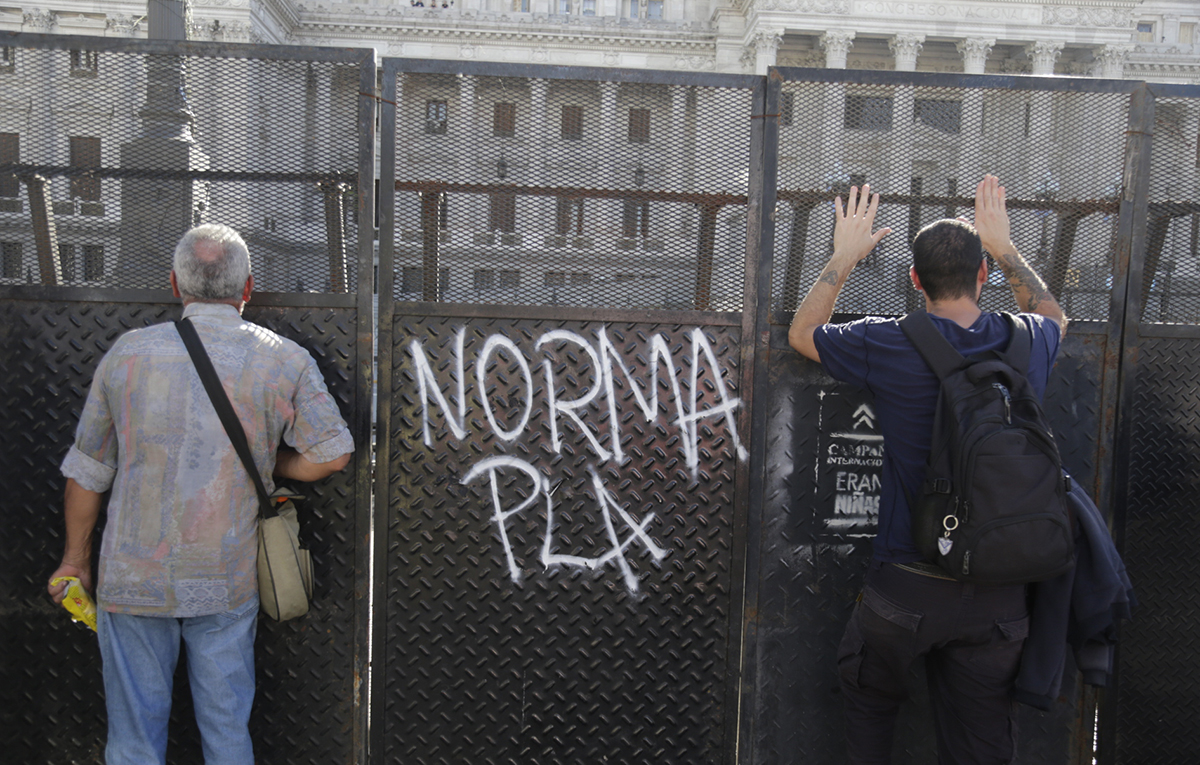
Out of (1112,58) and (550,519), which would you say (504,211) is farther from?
(1112,58)

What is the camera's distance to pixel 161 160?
9.62 feet

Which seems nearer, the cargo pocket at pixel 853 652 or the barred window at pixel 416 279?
the cargo pocket at pixel 853 652

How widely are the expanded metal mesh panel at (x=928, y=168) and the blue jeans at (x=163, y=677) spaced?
88.9 inches

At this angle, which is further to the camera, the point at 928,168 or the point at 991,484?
the point at 928,168

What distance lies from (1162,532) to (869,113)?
2.04 m

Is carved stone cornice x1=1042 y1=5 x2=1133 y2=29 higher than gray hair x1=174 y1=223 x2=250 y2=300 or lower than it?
higher

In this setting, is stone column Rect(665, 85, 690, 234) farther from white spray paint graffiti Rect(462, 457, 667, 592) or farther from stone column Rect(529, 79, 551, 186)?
white spray paint graffiti Rect(462, 457, 667, 592)

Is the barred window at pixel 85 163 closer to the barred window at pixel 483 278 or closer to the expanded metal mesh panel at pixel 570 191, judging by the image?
the expanded metal mesh panel at pixel 570 191

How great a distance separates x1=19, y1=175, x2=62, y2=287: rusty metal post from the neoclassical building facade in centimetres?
5024

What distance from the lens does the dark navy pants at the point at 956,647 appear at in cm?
245

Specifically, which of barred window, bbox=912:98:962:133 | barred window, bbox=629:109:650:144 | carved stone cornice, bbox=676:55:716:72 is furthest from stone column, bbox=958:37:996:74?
barred window, bbox=629:109:650:144

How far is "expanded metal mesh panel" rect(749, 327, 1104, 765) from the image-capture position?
3145 millimetres

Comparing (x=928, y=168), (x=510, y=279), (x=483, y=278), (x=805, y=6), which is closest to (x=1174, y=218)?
(x=928, y=168)

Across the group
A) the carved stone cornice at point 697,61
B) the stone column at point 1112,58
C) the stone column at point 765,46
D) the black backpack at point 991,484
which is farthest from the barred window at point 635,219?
the stone column at point 1112,58
